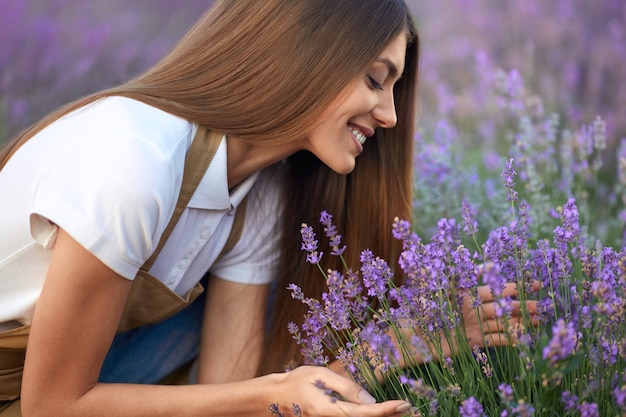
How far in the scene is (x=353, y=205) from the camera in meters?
2.36

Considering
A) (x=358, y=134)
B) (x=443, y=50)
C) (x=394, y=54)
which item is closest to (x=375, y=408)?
(x=358, y=134)

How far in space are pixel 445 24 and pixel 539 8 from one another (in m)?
0.64

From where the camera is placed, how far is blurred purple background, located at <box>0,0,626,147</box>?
12.5 feet

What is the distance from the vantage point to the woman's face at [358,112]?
76.2 inches

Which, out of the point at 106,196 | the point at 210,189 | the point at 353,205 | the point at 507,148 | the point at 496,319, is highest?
the point at 507,148

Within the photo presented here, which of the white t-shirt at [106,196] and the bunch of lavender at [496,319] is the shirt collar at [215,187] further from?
the bunch of lavender at [496,319]

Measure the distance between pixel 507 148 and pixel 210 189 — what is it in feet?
6.53

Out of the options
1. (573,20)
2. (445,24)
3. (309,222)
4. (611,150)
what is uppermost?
(445,24)

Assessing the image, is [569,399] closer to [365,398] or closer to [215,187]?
[365,398]

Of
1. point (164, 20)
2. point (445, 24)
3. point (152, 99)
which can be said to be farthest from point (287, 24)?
point (445, 24)

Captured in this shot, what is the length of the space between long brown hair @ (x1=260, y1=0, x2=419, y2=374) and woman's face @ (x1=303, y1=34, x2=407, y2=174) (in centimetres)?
28

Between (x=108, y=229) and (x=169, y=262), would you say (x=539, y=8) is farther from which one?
(x=108, y=229)

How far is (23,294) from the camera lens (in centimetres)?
189

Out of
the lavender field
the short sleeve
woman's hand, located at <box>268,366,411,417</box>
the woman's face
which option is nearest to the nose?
the woman's face
